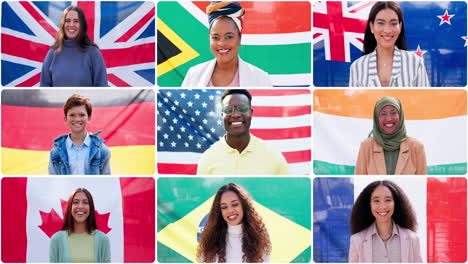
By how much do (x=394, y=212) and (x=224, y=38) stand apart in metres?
1.55

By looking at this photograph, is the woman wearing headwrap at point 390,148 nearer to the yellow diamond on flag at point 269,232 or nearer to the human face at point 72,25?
the yellow diamond on flag at point 269,232

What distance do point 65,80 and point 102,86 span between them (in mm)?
242

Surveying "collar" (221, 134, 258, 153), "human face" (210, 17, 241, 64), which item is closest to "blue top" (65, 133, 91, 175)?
"collar" (221, 134, 258, 153)

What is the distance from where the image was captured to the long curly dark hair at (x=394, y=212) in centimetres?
452

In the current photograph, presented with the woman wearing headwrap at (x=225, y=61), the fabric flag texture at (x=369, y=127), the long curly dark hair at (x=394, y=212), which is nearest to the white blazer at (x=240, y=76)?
the woman wearing headwrap at (x=225, y=61)

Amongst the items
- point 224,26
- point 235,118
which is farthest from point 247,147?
point 224,26

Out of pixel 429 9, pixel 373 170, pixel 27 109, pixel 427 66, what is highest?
pixel 429 9

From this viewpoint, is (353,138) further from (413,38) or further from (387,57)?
(413,38)

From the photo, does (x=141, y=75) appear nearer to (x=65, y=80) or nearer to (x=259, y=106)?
(x=65, y=80)

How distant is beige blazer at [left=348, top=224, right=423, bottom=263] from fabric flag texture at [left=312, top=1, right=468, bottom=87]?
0.98 metres

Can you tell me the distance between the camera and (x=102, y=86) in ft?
15.1

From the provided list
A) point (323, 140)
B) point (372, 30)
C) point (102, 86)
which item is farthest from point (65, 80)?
point (372, 30)

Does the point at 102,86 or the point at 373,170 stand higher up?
the point at 102,86

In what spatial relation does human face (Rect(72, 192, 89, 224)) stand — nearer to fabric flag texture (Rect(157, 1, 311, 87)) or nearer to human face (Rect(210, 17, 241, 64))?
fabric flag texture (Rect(157, 1, 311, 87))
